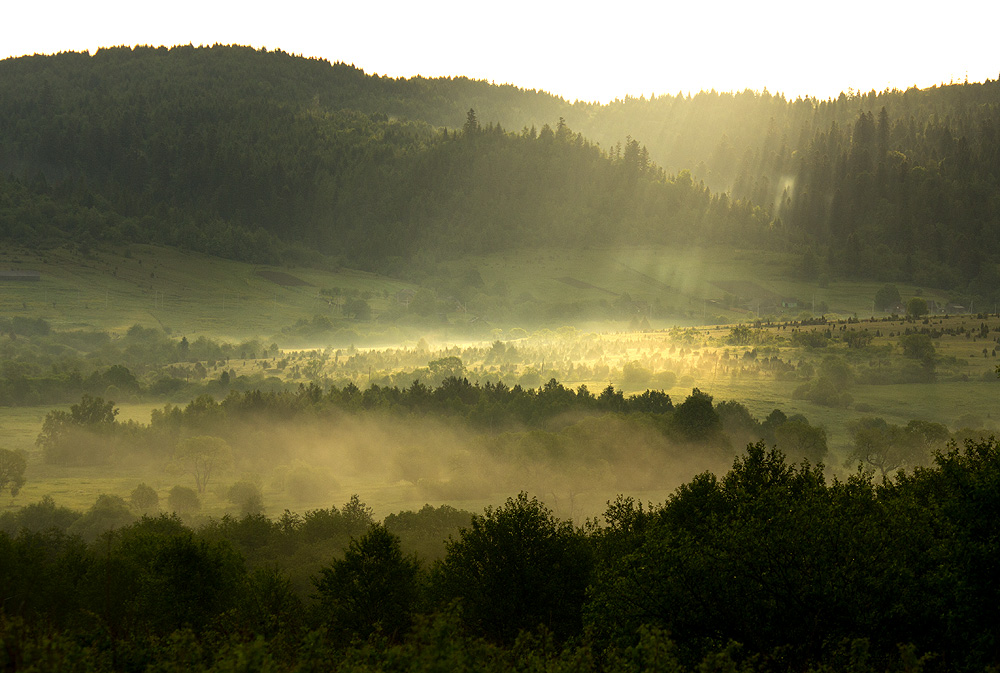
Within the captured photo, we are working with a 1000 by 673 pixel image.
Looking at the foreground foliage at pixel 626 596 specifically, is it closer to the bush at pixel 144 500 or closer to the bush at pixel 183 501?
the bush at pixel 183 501

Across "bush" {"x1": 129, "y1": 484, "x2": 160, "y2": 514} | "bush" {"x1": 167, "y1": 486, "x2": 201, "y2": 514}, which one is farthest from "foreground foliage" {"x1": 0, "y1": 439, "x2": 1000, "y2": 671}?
"bush" {"x1": 129, "y1": 484, "x2": 160, "y2": 514}

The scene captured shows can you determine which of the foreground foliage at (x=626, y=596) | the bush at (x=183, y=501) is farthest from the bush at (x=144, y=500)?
the foreground foliage at (x=626, y=596)

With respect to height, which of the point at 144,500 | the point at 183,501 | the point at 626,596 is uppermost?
the point at 626,596

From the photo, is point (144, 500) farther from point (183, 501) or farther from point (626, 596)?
point (626, 596)

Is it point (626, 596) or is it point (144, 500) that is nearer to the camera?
point (626, 596)

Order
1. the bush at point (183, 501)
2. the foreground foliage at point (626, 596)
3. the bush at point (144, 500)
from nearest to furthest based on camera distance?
the foreground foliage at point (626, 596)
the bush at point (183, 501)
the bush at point (144, 500)

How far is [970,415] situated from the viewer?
478 ft

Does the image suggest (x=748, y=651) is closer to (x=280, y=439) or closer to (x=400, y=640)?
(x=400, y=640)

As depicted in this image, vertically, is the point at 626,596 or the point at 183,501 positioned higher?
the point at 626,596

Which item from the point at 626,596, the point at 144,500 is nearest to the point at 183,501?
the point at 144,500

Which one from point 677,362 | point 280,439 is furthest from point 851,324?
point 280,439

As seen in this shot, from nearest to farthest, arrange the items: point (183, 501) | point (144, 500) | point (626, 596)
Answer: point (626, 596)
point (183, 501)
point (144, 500)

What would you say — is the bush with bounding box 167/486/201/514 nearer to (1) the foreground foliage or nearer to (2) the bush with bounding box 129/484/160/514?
(2) the bush with bounding box 129/484/160/514

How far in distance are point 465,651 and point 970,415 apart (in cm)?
13859
